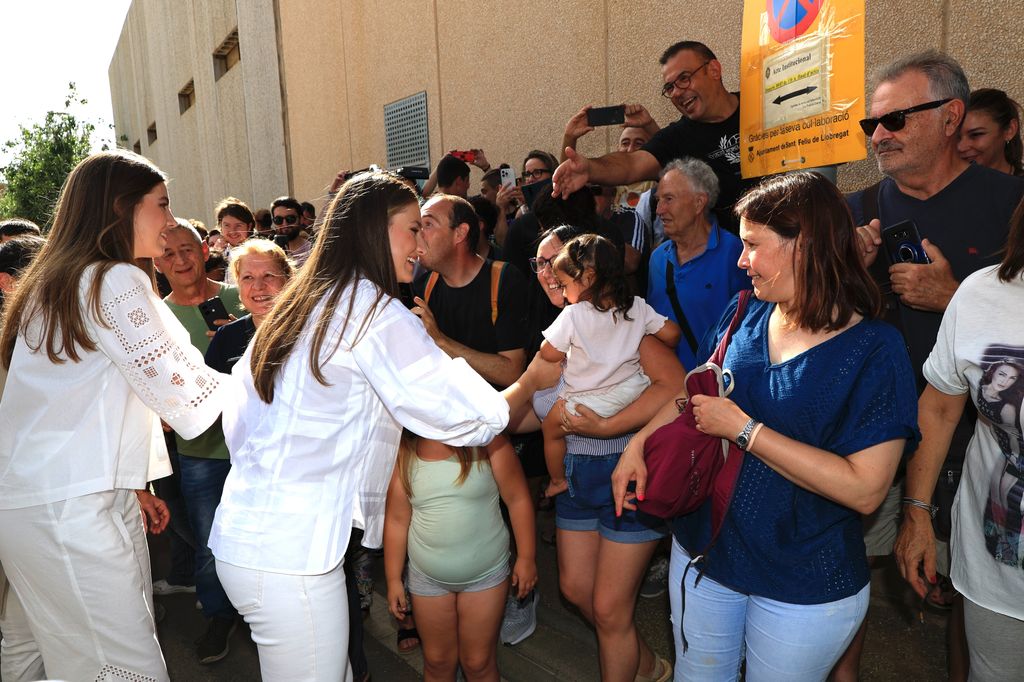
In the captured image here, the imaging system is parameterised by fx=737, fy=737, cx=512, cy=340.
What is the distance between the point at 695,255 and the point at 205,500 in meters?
2.88

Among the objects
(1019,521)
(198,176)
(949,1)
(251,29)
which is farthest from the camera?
(198,176)

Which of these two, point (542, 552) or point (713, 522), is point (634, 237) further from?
point (713, 522)

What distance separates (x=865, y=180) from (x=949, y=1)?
1.01 meters

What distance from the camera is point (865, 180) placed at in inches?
175

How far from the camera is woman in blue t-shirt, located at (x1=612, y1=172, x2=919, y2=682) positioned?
190 centimetres

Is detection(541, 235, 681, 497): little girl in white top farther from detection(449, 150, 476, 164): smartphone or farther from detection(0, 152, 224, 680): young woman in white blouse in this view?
detection(449, 150, 476, 164): smartphone

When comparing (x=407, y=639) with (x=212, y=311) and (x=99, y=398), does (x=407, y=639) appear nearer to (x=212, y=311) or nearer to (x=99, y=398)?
(x=212, y=311)

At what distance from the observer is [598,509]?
119 inches

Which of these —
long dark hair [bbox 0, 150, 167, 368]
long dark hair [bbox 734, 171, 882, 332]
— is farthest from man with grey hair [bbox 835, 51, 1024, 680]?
long dark hair [bbox 0, 150, 167, 368]

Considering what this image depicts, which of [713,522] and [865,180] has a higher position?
[865,180]

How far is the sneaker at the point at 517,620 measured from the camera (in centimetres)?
374

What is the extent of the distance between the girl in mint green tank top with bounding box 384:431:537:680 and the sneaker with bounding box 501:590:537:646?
2.71 feet

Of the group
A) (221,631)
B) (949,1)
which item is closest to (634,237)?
(949,1)

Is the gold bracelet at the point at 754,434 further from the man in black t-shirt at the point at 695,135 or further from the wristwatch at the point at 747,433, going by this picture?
the man in black t-shirt at the point at 695,135
